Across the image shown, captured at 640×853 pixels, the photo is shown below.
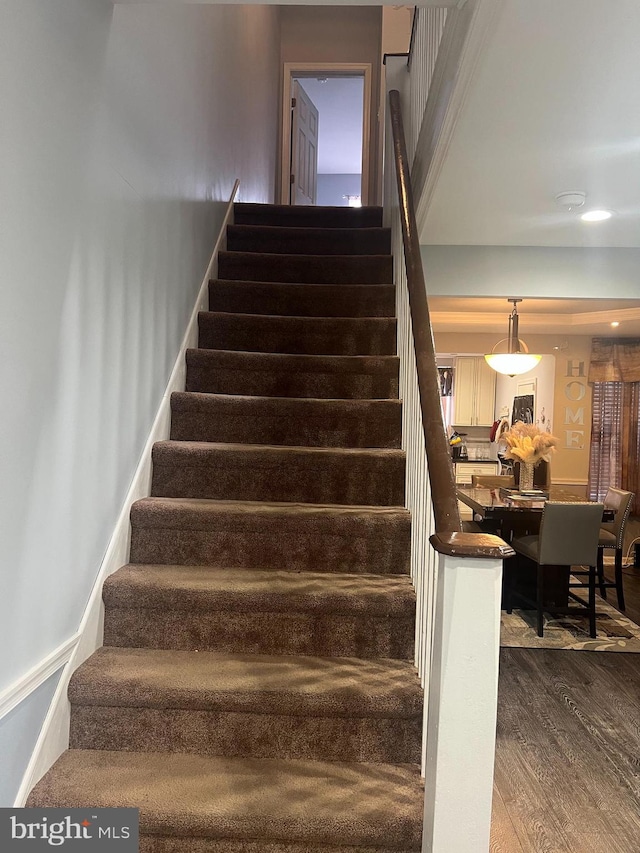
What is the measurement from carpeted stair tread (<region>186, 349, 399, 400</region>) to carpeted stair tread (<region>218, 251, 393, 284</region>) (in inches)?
31.6

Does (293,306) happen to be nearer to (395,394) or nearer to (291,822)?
(395,394)

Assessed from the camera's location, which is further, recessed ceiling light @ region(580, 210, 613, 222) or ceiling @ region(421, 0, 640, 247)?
recessed ceiling light @ region(580, 210, 613, 222)

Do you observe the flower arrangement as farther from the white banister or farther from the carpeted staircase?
the white banister

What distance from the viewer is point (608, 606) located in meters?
4.75

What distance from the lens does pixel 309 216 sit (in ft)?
13.5

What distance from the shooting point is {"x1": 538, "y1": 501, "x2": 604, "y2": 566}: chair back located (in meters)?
3.90

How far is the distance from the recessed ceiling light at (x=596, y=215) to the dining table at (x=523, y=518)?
1978 millimetres

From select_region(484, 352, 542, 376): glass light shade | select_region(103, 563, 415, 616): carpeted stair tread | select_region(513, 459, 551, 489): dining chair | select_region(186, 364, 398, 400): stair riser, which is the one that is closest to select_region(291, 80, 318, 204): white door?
select_region(484, 352, 542, 376): glass light shade

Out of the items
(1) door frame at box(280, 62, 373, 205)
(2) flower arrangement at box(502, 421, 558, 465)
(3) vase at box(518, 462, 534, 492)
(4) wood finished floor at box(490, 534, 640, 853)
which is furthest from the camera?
(1) door frame at box(280, 62, 373, 205)

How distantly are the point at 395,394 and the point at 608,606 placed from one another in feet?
10.3

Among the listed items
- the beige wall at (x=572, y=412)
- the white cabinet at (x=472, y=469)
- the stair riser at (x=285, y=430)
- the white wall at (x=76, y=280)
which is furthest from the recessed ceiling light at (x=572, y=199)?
the white cabinet at (x=472, y=469)

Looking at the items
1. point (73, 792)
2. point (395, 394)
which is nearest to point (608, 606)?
point (395, 394)

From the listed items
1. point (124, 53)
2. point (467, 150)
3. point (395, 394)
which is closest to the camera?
point (124, 53)

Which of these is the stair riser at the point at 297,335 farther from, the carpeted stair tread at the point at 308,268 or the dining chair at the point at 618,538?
the dining chair at the point at 618,538
